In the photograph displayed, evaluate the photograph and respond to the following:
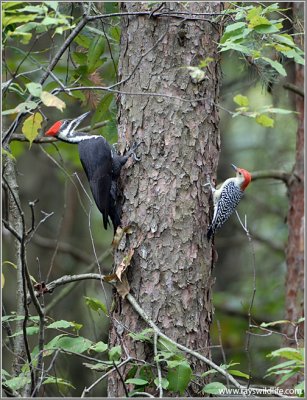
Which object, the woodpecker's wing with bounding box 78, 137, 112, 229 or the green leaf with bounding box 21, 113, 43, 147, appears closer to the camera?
the green leaf with bounding box 21, 113, 43, 147

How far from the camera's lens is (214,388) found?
3.33 metres

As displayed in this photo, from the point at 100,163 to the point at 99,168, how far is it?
0.04 metres

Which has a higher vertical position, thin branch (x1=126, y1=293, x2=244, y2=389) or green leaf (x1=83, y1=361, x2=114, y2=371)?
thin branch (x1=126, y1=293, x2=244, y2=389)

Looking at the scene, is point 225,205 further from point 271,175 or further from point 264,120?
point 271,175

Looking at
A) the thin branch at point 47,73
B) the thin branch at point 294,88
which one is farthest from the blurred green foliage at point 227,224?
the thin branch at point 47,73

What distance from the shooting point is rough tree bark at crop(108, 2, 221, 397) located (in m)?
3.67

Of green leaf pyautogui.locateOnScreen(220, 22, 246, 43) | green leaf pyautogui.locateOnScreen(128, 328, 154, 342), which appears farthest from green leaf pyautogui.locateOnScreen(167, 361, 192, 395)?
green leaf pyautogui.locateOnScreen(220, 22, 246, 43)

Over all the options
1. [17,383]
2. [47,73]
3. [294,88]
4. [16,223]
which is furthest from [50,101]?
[294,88]

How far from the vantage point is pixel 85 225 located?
340 inches

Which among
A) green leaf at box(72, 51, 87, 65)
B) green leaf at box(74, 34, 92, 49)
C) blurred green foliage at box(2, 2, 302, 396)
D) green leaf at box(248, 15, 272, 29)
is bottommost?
blurred green foliage at box(2, 2, 302, 396)

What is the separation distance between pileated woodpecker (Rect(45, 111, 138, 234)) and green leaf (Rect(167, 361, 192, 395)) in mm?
1019

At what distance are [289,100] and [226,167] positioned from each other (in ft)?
4.57

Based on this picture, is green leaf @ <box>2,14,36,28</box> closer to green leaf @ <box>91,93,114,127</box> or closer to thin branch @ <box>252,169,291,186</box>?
green leaf @ <box>91,93,114,127</box>

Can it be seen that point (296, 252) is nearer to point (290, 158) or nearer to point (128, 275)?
point (290, 158)
